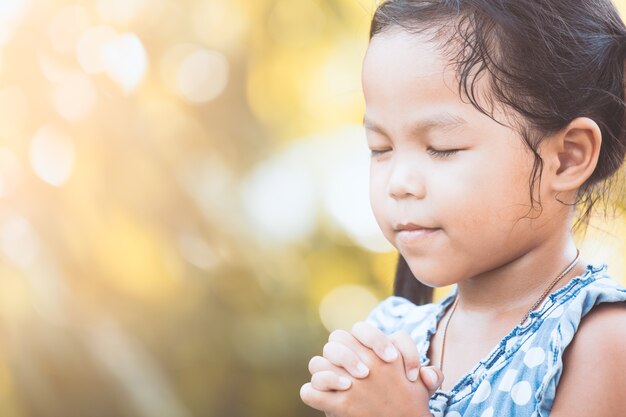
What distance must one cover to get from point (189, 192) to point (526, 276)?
132 cm

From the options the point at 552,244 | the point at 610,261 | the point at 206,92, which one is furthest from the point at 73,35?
the point at 552,244

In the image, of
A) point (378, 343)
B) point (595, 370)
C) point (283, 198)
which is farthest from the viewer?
point (283, 198)

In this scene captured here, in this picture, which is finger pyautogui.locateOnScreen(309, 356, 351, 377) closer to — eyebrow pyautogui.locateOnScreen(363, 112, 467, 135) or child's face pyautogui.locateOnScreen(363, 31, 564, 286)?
child's face pyautogui.locateOnScreen(363, 31, 564, 286)

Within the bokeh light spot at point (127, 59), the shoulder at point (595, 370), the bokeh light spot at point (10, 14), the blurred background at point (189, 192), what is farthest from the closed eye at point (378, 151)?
the bokeh light spot at point (10, 14)

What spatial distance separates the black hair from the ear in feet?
0.05

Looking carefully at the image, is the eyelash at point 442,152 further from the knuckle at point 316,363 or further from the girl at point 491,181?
the knuckle at point 316,363

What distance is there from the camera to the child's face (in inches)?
40.4

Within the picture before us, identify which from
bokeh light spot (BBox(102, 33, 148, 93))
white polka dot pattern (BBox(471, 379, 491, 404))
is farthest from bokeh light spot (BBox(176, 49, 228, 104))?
white polka dot pattern (BBox(471, 379, 491, 404))

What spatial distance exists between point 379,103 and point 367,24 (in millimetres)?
1275

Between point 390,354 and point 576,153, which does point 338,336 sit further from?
point 576,153

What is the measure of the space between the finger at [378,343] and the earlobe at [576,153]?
27 cm

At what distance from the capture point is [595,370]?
3.10 feet

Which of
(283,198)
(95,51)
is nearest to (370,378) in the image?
(283,198)

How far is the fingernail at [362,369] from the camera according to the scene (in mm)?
1035
